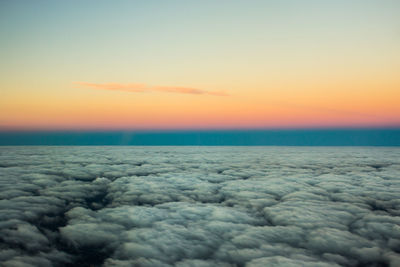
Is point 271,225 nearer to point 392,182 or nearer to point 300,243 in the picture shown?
point 300,243

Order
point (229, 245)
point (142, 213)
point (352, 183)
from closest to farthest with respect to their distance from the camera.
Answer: point (229, 245) < point (142, 213) < point (352, 183)

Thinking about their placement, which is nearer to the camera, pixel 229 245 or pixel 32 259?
pixel 32 259

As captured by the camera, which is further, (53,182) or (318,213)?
(53,182)

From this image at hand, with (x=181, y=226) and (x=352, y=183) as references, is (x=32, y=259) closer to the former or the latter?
(x=181, y=226)

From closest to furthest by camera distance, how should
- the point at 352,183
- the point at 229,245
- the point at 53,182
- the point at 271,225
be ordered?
the point at 229,245, the point at 271,225, the point at 53,182, the point at 352,183

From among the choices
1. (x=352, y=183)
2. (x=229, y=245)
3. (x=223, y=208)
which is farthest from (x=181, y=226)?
(x=352, y=183)

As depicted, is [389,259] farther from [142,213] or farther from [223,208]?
[142,213]

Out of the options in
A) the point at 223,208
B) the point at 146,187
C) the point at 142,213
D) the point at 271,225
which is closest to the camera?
the point at 271,225

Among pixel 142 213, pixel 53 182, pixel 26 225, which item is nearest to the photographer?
pixel 26 225

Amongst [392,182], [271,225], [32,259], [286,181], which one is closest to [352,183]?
[392,182]
